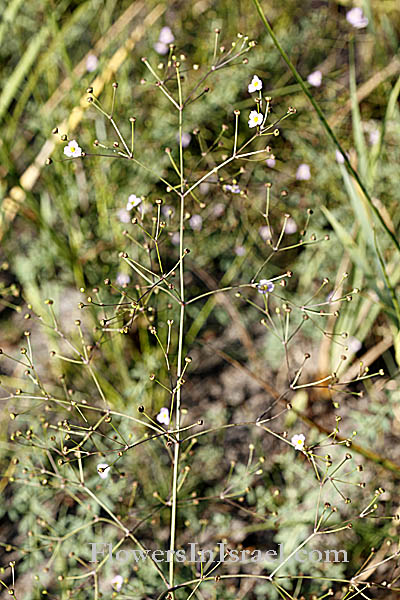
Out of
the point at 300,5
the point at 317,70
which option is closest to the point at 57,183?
the point at 317,70

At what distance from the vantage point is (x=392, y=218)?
1.34m

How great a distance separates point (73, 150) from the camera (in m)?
0.84

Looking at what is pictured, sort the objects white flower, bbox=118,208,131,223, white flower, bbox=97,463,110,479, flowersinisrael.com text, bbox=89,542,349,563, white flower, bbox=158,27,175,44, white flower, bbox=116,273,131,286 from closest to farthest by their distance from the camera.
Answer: white flower, bbox=97,463,110,479
flowersinisrael.com text, bbox=89,542,349,563
white flower, bbox=116,273,131,286
white flower, bbox=118,208,131,223
white flower, bbox=158,27,175,44

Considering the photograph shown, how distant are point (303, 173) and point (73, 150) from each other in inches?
30.6

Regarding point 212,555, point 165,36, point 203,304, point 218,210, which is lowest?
point 212,555

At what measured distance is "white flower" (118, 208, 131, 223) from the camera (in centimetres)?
136

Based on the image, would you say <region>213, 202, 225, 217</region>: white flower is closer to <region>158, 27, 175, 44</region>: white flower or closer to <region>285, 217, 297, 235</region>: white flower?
<region>285, 217, 297, 235</region>: white flower

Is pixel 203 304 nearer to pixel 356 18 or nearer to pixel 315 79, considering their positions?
pixel 315 79

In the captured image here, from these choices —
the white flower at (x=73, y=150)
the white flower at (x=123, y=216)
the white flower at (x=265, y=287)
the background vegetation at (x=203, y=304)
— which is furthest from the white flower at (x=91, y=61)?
the white flower at (x=265, y=287)

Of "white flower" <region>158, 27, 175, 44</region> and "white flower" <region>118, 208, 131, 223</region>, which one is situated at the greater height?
"white flower" <region>158, 27, 175, 44</region>

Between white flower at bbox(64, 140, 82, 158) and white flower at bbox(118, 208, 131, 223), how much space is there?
1.70 ft

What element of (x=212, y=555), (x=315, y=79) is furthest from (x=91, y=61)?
(x=212, y=555)

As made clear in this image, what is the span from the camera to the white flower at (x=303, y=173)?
56.9 inches

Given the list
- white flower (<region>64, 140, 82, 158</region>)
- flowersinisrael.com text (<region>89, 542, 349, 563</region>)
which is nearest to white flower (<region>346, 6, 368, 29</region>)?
white flower (<region>64, 140, 82, 158</region>)
